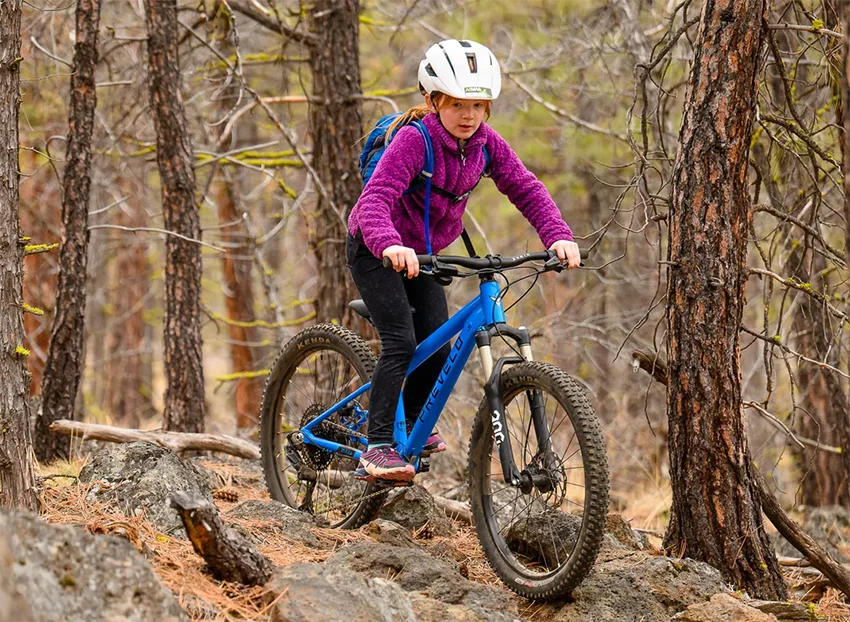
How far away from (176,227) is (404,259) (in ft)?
12.7

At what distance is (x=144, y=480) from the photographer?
4.47 m

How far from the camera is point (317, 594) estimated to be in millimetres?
3135

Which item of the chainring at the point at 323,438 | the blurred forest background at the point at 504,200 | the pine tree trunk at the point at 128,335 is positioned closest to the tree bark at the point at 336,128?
the blurred forest background at the point at 504,200

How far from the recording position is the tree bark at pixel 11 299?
157 inches

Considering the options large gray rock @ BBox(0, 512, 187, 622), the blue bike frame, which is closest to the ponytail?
the blue bike frame

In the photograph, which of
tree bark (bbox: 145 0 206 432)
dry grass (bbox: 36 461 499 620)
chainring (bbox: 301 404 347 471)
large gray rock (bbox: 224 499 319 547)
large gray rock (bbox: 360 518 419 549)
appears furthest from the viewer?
tree bark (bbox: 145 0 206 432)

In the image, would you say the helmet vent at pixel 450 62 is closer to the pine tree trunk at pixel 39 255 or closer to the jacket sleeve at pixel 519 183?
the jacket sleeve at pixel 519 183

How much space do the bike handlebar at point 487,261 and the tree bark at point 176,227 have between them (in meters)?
3.73

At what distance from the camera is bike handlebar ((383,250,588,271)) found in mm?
4023

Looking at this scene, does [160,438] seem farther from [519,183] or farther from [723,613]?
[723,613]

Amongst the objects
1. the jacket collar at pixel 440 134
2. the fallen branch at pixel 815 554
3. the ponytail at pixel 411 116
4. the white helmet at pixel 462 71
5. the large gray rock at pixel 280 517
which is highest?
the white helmet at pixel 462 71

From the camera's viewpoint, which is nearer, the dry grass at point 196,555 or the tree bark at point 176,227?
the dry grass at point 196,555

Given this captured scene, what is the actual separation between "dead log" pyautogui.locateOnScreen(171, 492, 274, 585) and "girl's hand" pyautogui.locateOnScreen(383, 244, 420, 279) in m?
1.34

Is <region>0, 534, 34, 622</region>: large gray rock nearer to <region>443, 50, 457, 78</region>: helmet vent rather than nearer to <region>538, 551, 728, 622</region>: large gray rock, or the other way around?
<region>538, 551, 728, 622</region>: large gray rock
